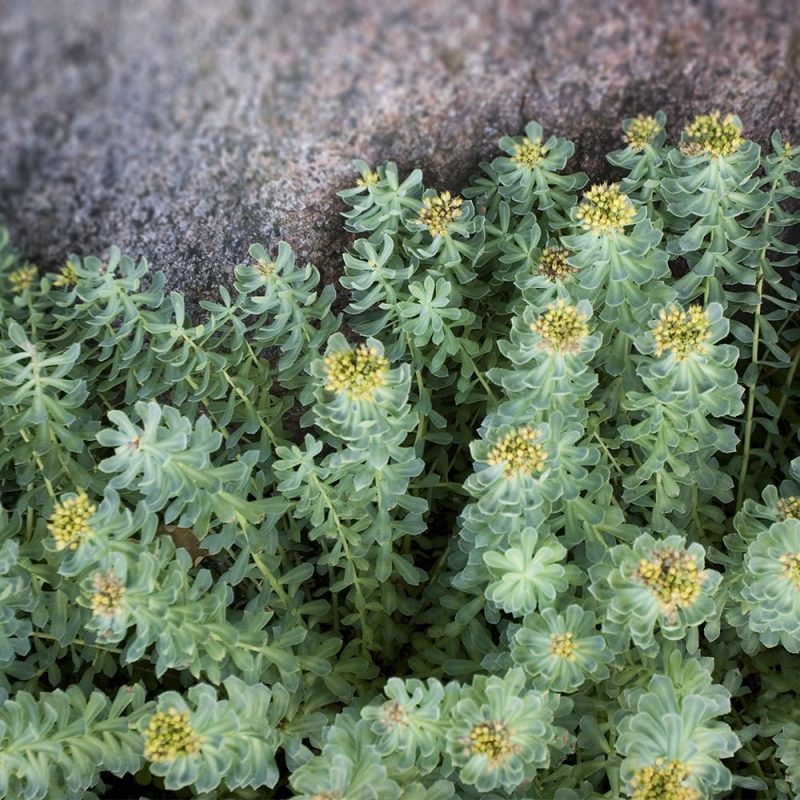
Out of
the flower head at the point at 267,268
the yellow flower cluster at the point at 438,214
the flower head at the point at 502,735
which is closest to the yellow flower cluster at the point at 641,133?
the yellow flower cluster at the point at 438,214

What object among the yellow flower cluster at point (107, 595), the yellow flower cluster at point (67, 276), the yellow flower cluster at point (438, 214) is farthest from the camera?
the yellow flower cluster at point (67, 276)

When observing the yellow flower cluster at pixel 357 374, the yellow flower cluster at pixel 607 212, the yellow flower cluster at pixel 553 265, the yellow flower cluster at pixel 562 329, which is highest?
the yellow flower cluster at pixel 607 212

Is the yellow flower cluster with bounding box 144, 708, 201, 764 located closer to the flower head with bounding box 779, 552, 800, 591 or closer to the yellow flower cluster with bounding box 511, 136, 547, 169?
the flower head with bounding box 779, 552, 800, 591

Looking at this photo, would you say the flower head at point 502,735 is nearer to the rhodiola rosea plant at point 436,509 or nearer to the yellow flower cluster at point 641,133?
the rhodiola rosea plant at point 436,509

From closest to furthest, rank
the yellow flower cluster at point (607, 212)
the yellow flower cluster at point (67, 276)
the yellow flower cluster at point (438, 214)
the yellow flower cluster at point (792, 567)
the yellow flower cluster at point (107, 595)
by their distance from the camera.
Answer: the yellow flower cluster at point (107, 595), the yellow flower cluster at point (792, 567), the yellow flower cluster at point (607, 212), the yellow flower cluster at point (438, 214), the yellow flower cluster at point (67, 276)

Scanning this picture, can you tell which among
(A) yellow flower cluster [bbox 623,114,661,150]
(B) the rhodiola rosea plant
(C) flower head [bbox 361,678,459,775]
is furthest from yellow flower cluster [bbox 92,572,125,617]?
(A) yellow flower cluster [bbox 623,114,661,150]

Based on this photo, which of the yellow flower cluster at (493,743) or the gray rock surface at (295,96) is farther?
the gray rock surface at (295,96)

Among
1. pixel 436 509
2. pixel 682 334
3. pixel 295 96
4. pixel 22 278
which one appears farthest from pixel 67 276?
pixel 682 334

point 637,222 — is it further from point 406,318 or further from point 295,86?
point 295,86

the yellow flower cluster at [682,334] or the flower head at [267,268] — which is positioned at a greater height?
the flower head at [267,268]
